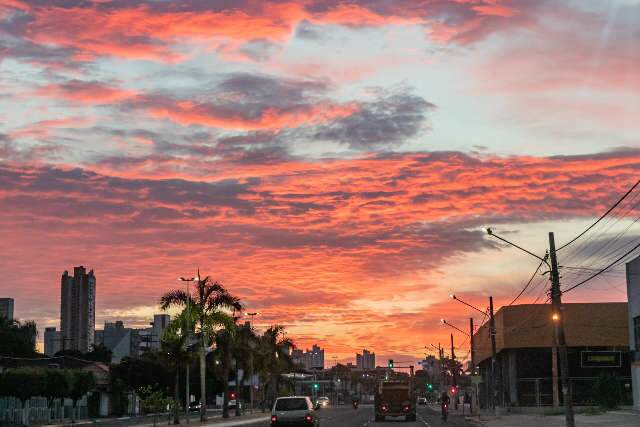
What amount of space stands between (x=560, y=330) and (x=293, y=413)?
1242 cm

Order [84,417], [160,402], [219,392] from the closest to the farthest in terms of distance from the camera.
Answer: [160,402] < [84,417] < [219,392]

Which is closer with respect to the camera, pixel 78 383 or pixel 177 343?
pixel 177 343

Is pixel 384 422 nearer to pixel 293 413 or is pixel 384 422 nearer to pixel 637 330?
pixel 637 330

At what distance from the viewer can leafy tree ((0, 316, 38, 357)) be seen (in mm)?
138750

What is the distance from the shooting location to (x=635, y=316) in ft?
238

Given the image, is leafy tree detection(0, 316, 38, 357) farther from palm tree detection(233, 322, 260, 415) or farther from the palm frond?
the palm frond

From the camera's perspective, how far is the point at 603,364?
101 m

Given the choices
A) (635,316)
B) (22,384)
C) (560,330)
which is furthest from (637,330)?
(22,384)

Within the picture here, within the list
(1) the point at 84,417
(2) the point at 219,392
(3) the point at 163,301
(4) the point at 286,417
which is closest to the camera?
(4) the point at 286,417

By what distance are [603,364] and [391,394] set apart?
35.0 metres

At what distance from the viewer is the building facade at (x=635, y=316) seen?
2803 inches

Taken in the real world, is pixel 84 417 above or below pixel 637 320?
below

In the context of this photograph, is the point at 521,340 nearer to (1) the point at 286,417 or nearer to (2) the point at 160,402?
(2) the point at 160,402

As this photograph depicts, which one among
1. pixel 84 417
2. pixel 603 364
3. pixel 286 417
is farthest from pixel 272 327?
pixel 286 417
